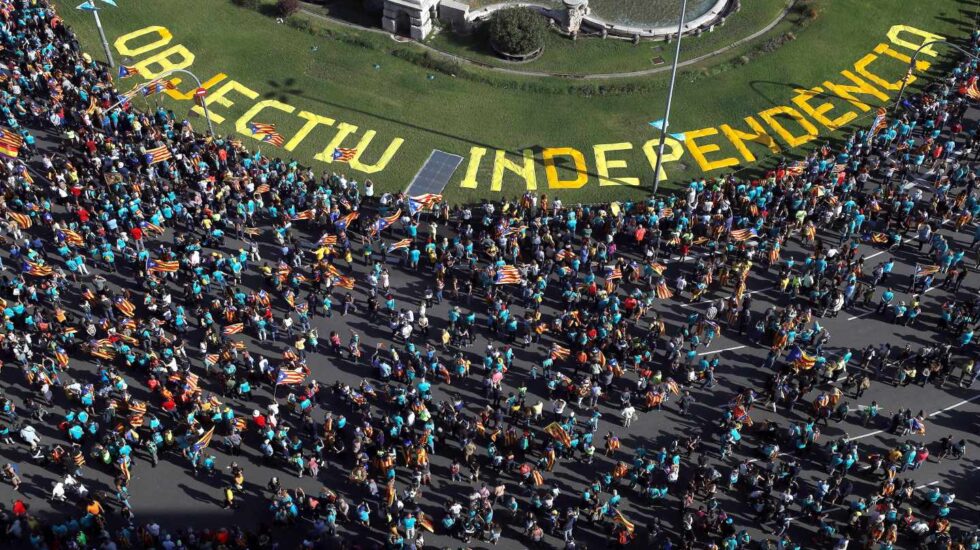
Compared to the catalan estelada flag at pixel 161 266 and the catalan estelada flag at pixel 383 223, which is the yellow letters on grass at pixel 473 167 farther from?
the catalan estelada flag at pixel 161 266

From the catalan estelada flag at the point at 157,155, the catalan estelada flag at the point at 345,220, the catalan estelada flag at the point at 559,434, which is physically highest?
the catalan estelada flag at the point at 157,155

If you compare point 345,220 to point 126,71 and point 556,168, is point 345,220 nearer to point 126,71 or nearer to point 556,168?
point 556,168

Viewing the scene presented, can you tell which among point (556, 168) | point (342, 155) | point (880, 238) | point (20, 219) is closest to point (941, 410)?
point (880, 238)

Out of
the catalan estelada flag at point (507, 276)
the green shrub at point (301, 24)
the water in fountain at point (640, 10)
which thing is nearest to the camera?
the catalan estelada flag at point (507, 276)

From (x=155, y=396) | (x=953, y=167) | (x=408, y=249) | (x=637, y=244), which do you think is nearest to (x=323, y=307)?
(x=408, y=249)

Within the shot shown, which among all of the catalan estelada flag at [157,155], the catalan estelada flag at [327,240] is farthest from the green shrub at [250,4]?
the catalan estelada flag at [327,240]

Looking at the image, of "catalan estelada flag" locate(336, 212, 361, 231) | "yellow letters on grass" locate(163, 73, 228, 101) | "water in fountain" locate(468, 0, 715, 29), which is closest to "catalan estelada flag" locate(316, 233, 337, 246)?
"catalan estelada flag" locate(336, 212, 361, 231)

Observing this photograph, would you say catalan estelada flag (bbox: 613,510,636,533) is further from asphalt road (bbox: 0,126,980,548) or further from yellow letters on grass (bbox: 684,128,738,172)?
yellow letters on grass (bbox: 684,128,738,172)
